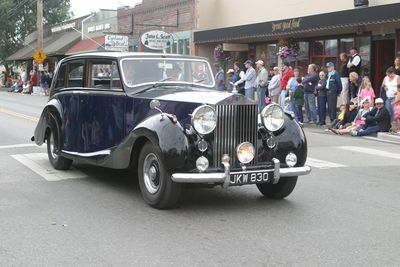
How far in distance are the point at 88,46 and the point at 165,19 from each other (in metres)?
11.0

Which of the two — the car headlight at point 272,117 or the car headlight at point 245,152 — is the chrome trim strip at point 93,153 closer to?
→ the car headlight at point 245,152

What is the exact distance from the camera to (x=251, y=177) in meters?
6.36

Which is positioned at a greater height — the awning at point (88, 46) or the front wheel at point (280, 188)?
the awning at point (88, 46)

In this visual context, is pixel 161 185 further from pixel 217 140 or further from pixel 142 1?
pixel 142 1

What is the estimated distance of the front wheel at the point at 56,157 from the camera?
354 inches

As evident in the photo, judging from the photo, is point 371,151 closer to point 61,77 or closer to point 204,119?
point 61,77

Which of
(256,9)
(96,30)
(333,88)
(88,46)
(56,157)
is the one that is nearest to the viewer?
(56,157)

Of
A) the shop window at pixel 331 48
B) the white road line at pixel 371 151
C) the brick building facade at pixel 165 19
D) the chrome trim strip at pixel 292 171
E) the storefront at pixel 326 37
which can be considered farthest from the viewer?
the brick building facade at pixel 165 19

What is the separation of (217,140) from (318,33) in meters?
16.0

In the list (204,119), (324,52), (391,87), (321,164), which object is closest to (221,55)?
(324,52)

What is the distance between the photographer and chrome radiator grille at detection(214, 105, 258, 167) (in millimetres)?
6398

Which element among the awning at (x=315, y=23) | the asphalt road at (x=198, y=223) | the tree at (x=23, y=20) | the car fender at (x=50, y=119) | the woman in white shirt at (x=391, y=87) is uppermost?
the tree at (x=23, y=20)

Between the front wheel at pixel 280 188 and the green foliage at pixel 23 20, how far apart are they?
48.7 metres

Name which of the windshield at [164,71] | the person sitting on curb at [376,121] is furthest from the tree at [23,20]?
the windshield at [164,71]
